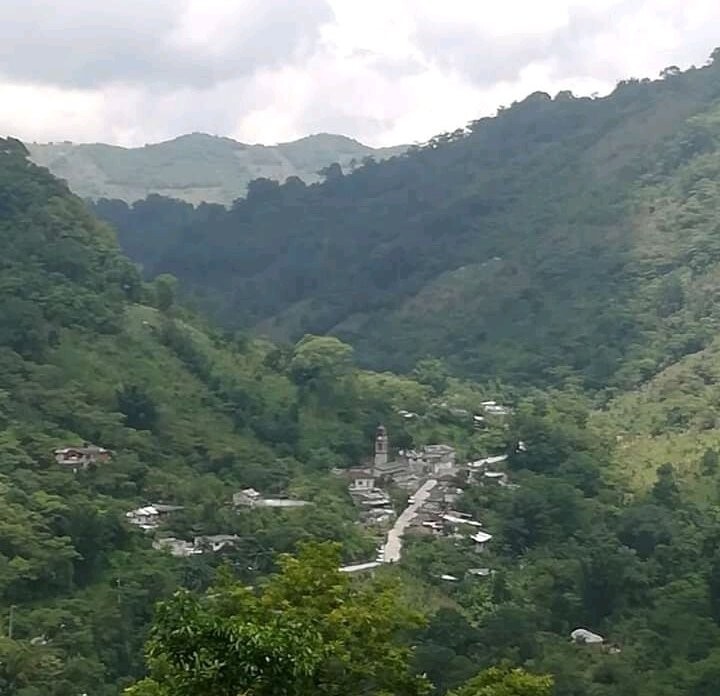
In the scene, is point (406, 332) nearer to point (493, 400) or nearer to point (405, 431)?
point (493, 400)

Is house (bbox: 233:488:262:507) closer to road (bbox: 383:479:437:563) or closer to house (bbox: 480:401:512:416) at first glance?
road (bbox: 383:479:437:563)

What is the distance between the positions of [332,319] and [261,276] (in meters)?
9.94

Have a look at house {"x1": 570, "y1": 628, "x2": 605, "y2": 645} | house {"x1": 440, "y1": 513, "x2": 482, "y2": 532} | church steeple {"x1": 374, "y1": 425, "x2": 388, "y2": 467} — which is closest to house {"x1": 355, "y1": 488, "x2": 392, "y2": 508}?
house {"x1": 440, "y1": 513, "x2": 482, "y2": 532}

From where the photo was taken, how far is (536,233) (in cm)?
5372

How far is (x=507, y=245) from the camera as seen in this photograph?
54.6 metres

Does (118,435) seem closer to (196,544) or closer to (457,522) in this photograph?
(196,544)

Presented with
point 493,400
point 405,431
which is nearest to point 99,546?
point 405,431

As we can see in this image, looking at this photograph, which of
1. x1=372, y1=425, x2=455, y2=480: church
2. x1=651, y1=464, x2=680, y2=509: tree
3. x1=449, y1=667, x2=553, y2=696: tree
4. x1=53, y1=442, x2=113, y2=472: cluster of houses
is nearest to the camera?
x1=449, y1=667, x2=553, y2=696: tree

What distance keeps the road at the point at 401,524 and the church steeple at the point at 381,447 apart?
1.59 metres

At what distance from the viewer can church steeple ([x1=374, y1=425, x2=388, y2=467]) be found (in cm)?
3111

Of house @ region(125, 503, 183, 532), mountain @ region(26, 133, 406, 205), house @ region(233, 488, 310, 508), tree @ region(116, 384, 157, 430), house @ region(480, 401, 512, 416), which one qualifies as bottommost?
house @ region(480, 401, 512, 416)

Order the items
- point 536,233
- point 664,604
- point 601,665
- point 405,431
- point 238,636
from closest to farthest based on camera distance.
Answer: point 238,636
point 601,665
point 664,604
point 405,431
point 536,233

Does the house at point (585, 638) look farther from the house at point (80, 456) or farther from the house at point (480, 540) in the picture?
the house at point (80, 456)

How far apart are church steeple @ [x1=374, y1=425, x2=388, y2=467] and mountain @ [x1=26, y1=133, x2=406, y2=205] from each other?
249ft
